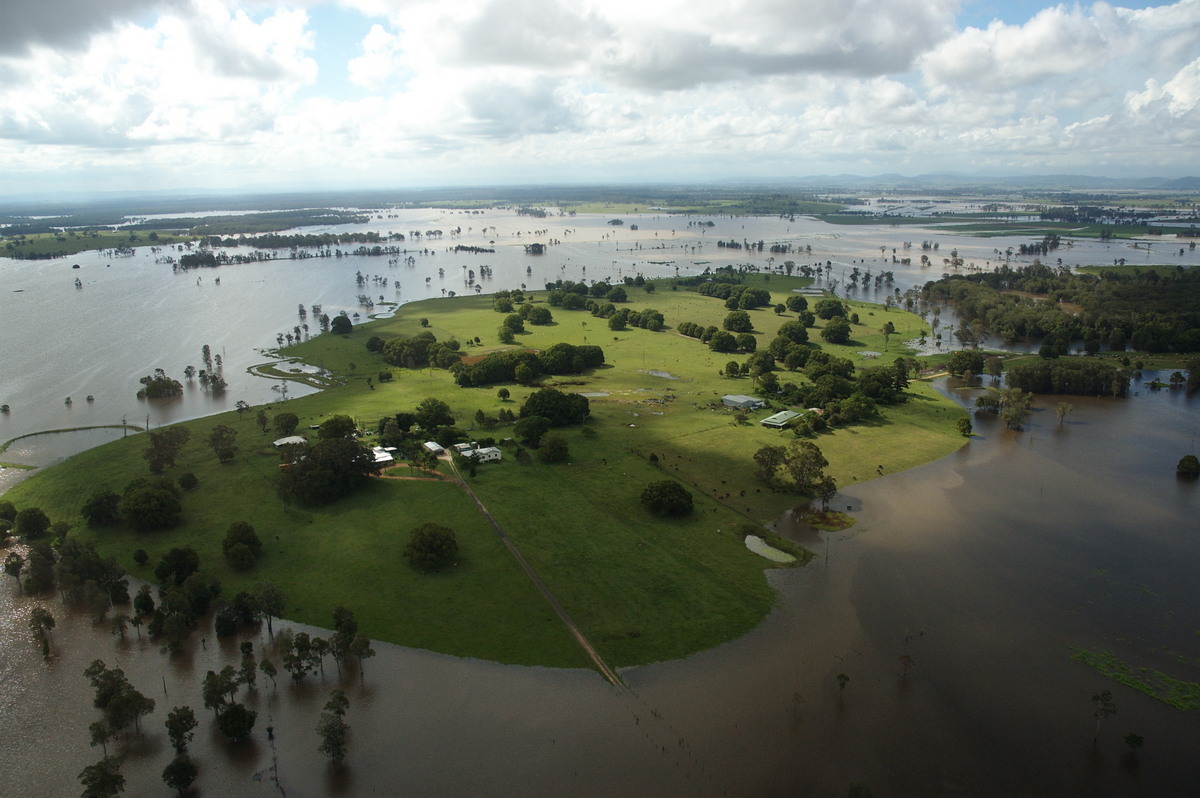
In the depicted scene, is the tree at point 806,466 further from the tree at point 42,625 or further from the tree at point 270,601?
the tree at point 42,625

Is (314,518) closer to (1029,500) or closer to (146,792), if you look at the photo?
(146,792)

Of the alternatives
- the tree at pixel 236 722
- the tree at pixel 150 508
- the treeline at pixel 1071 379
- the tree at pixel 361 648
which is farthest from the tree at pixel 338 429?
the treeline at pixel 1071 379

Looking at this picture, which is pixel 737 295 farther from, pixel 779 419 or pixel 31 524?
pixel 31 524

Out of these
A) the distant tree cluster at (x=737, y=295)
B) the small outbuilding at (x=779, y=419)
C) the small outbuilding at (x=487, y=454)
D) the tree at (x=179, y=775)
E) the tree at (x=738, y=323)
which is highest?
the distant tree cluster at (x=737, y=295)

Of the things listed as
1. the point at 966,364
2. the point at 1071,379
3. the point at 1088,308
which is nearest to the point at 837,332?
the point at 966,364

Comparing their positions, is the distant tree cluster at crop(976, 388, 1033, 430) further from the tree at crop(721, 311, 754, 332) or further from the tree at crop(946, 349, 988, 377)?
the tree at crop(721, 311, 754, 332)

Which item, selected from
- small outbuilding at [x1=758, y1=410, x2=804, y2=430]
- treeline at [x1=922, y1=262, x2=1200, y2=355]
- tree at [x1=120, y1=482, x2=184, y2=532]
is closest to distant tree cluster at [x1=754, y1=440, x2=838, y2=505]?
small outbuilding at [x1=758, y1=410, x2=804, y2=430]

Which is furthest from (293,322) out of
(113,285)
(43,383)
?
(113,285)
